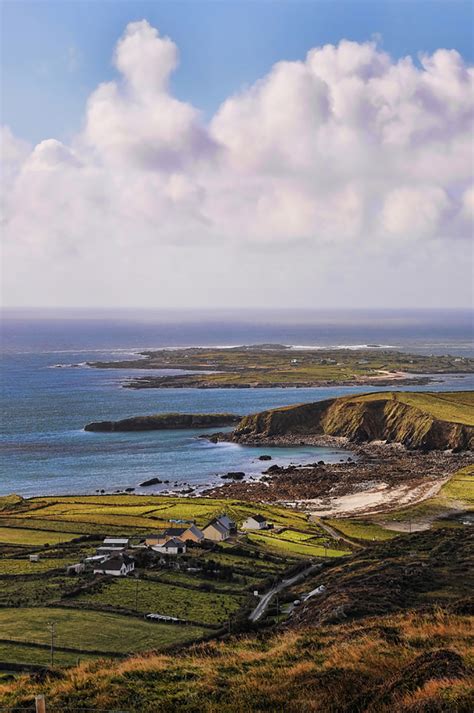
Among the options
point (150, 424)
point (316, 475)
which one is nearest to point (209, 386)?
point (150, 424)

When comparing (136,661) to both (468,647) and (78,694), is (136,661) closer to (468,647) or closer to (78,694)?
(78,694)

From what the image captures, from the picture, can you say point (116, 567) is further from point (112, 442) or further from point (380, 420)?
point (380, 420)

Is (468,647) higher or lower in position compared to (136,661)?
higher

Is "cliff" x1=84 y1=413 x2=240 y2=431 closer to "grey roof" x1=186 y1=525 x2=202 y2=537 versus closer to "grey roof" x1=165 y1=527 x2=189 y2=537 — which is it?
"grey roof" x1=186 y1=525 x2=202 y2=537

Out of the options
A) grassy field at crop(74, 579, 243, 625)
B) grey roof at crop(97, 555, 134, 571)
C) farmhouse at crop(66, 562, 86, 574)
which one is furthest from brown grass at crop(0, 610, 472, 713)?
farmhouse at crop(66, 562, 86, 574)

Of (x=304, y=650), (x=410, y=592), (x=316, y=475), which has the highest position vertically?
(x=304, y=650)

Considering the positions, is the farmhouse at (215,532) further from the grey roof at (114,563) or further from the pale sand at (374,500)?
the pale sand at (374,500)

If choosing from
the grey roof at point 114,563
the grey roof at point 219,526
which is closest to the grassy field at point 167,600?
the grey roof at point 114,563
